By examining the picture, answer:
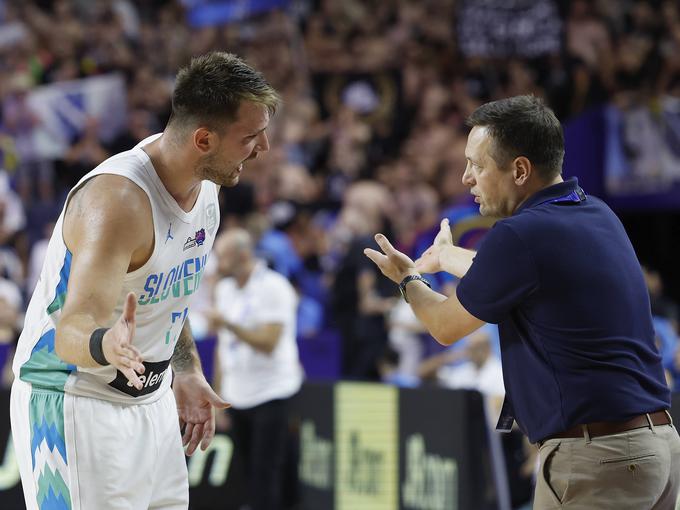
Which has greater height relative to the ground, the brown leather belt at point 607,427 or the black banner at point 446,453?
the black banner at point 446,453

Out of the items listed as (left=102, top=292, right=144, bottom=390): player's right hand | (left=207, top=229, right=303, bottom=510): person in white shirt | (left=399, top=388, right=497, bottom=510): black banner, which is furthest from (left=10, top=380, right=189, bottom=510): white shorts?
(left=207, top=229, right=303, bottom=510): person in white shirt

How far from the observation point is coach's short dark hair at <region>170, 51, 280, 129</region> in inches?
158

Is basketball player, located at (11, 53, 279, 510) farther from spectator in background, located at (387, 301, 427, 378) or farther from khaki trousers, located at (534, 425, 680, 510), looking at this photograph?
spectator in background, located at (387, 301, 427, 378)

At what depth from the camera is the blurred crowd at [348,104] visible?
396 inches

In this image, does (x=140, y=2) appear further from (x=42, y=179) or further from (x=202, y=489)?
(x=202, y=489)

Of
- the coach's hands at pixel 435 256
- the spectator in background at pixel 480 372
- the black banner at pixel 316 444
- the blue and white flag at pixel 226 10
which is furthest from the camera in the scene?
the blue and white flag at pixel 226 10

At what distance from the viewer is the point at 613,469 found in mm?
3633

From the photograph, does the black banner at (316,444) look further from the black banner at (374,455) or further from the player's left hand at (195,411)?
the player's left hand at (195,411)

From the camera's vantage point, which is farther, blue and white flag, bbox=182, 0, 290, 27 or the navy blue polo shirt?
blue and white flag, bbox=182, 0, 290, 27

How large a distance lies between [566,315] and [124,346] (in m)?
1.49

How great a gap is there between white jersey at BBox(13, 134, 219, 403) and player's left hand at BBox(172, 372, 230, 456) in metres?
0.38

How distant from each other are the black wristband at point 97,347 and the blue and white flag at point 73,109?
9973 millimetres

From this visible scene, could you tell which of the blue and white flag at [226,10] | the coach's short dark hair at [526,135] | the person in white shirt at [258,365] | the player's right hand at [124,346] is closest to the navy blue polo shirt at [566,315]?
the coach's short dark hair at [526,135]

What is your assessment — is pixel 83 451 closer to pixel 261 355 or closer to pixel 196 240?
pixel 196 240
